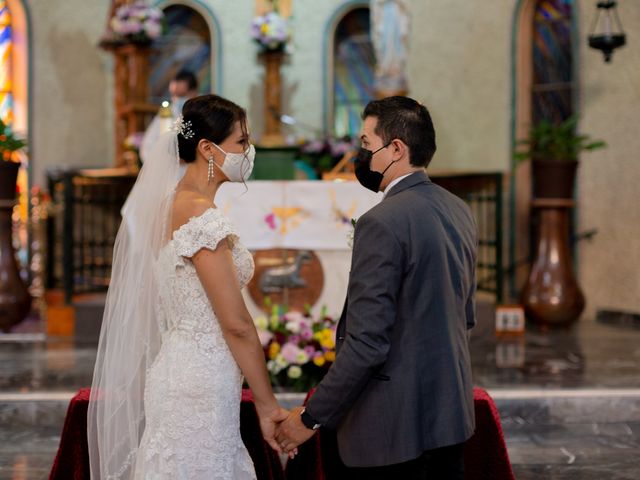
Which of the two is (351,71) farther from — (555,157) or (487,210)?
(555,157)

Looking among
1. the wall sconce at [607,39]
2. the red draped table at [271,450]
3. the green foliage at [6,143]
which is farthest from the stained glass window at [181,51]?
the red draped table at [271,450]

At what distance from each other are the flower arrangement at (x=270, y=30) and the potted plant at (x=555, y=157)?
10.5 ft

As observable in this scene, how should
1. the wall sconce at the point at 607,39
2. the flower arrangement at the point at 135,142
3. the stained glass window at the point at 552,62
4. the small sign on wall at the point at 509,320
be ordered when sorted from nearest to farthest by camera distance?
the small sign on wall at the point at 509,320
the wall sconce at the point at 607,39
the flower arrangement at the point at 135,142
the stained glass window at the point at 552,62

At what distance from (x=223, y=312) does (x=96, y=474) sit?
805mm

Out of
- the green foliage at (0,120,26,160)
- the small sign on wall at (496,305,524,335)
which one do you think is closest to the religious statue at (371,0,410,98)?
the small sign on wall at (496,305,524,335)

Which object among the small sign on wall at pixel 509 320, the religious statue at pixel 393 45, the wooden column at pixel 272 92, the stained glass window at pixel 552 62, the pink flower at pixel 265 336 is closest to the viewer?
the pink flower at pixel 265 336

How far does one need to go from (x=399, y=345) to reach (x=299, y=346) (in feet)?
8.51

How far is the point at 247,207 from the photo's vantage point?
6.65 m

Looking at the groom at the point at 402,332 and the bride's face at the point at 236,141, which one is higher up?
the bride's face at the point at 236,141

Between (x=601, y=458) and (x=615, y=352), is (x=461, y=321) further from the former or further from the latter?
(x=615, y=352)

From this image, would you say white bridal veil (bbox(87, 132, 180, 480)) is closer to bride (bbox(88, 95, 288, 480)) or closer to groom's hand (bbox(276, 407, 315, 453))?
bride (bbox(88, 95, 288, 480))

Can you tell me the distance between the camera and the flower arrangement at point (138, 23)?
8875 millimetres

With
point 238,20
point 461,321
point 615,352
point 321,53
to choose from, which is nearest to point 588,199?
point 615,352

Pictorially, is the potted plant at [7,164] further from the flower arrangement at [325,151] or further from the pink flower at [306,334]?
the pink flower at [306,334]
